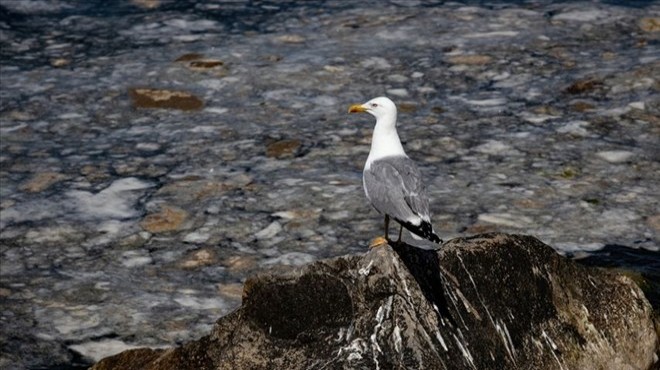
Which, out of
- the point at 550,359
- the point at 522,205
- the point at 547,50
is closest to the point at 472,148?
the point at 522,205

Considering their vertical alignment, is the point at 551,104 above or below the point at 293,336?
below

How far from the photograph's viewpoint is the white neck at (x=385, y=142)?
17.7ft

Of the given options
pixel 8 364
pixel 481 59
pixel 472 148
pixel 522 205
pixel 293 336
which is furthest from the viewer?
pixel 481 59

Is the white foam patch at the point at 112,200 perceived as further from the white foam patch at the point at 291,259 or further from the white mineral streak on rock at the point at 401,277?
the white mineral streak on rock at the point at 401,277

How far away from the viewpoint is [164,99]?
8.88 meters

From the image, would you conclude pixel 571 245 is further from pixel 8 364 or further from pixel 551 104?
pixel 8 364

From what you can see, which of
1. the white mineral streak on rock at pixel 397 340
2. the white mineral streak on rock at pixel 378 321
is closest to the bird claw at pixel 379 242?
the white mineral streak on rock at pixel 378 321

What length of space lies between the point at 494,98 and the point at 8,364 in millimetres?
4650

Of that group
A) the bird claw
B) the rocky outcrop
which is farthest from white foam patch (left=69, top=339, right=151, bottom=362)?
the bird claw

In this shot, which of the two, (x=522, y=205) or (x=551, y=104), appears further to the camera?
(x=551, y=104)

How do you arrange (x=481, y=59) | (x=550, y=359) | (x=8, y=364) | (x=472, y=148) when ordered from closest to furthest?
(x=550, y=359) → (x=8, y=364) → (x=472, y=148) → (x=481, y=59)

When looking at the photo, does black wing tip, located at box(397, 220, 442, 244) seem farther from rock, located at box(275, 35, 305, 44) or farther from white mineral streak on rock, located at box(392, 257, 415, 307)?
rock, located at box(275, 35, 305, 44)

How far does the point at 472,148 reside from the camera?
7.86 meters

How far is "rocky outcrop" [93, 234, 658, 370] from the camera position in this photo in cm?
426
